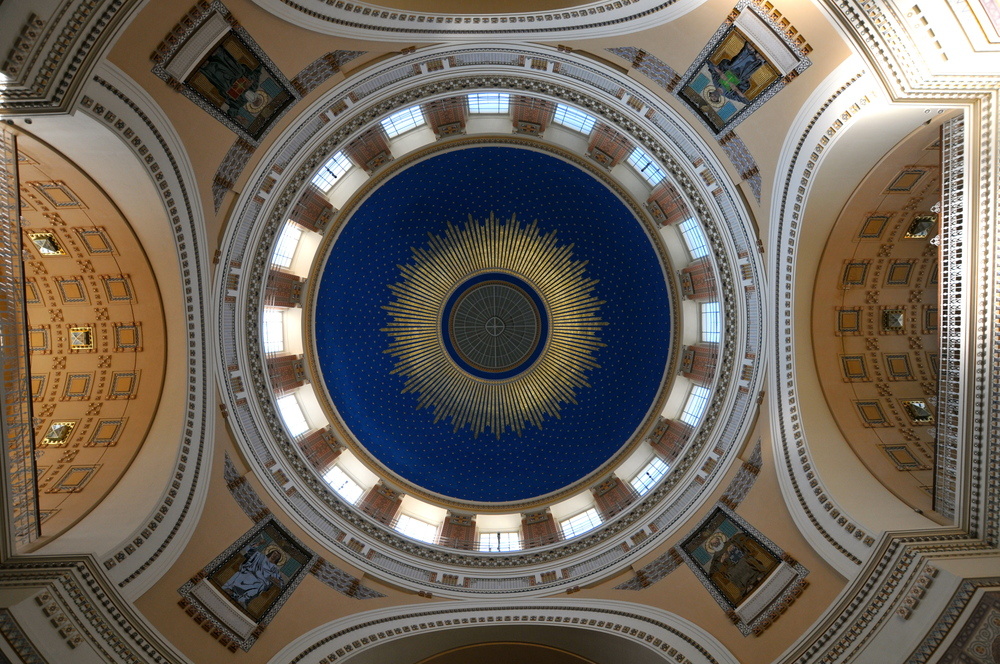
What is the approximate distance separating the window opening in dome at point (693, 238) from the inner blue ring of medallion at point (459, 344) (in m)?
5.42

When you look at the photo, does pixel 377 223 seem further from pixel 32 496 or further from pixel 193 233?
A: pixel 32 496

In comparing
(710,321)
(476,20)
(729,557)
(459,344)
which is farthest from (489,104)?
(729,557)

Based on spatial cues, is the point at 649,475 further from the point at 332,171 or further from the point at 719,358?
the point at 332,171

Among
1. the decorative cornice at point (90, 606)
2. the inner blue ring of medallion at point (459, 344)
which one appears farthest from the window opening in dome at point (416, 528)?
the decorative cornice at point (90, 606)

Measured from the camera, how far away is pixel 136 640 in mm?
11672

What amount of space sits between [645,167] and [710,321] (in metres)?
5.17

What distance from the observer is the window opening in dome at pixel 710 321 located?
1761cm

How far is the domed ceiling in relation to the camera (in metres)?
19.6

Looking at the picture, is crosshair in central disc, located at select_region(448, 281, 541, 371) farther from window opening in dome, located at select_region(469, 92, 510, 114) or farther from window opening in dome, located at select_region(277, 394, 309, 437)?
window opening in dome, located at select_region(469, 92, 510, 114)

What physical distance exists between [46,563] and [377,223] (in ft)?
41.5

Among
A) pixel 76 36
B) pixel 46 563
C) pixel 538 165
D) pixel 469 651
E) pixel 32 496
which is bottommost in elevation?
pixel 469 651

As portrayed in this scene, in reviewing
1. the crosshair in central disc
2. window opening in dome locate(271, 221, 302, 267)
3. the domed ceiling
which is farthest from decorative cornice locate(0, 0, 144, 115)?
the crosshair in central disc

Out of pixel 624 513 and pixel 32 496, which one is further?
pixel 624 513

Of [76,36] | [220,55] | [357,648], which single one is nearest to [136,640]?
[357,648]
